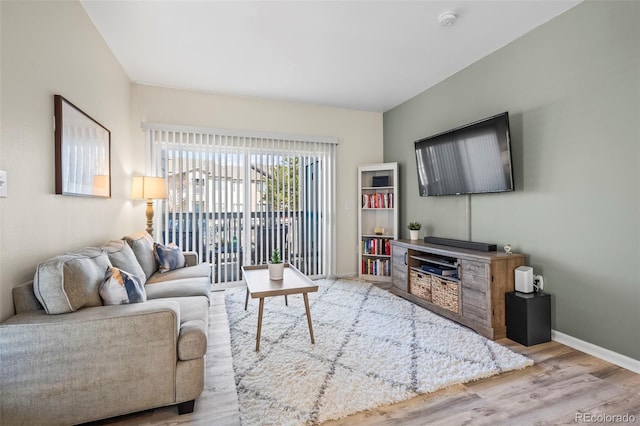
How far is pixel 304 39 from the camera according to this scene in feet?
9.06

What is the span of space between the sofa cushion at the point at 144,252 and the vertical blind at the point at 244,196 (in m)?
0.86

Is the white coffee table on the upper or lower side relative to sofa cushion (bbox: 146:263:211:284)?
lower

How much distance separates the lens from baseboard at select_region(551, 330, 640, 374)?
6.59 ft

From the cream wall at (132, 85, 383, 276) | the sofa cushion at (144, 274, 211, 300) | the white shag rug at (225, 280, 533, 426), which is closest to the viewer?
the white shag rug at (225, 280, 533, 426)

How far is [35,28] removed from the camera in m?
1.73

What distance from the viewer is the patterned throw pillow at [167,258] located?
3.08m

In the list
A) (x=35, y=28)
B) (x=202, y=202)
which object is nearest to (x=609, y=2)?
(x=35, y=28)

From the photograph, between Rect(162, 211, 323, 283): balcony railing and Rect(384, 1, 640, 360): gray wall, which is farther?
Rect(162, 211, 323, 283): balcony railing

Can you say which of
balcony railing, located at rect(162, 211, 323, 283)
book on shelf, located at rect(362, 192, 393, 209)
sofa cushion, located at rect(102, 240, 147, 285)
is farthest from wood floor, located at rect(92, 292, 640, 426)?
book on shelf, located at rect(362, 192, 393, 209)

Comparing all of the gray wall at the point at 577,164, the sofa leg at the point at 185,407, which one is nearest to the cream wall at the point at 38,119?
the sofa leg at the point at 185,407

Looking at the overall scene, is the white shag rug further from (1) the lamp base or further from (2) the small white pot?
(1) the lamp base

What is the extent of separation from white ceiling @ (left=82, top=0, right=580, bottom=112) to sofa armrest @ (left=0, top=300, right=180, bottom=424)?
2303 millimetres

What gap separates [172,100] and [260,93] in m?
1.15

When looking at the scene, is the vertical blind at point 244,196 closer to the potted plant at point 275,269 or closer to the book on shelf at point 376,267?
the book on shelf at point 376,267
